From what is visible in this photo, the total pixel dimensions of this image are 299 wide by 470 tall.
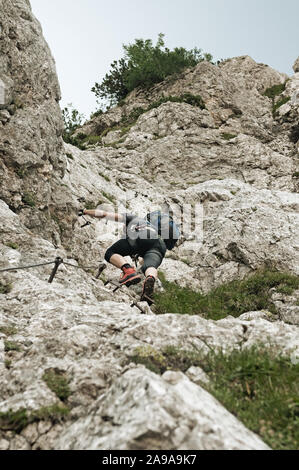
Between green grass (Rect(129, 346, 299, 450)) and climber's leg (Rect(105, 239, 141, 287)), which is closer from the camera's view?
green grass (Rect(129, 346, 299, 450))

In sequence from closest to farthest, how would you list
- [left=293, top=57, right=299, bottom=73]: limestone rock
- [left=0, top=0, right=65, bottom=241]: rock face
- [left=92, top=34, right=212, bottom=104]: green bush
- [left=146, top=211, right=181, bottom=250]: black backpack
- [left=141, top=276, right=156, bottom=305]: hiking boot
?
[left=141, top=276, right=156, bottom=305]: hiking boot < [left=146, top=211, right=181, bottom=250]: black backpack < [left=0, top=0, right=65, bottom=241]: rock face < [left=92, top=34, right=212, bottom=104]: green bush < [left=293, top=57, right=299, bottom=73]: limestone rock

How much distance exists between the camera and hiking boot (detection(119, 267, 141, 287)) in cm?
912

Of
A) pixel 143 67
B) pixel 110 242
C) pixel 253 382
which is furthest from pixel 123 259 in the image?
pixel 143 67

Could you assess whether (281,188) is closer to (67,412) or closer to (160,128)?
(160,128)

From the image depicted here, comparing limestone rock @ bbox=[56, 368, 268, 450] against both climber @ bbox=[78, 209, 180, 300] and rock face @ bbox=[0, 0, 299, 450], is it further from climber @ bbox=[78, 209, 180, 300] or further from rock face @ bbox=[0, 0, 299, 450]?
climber @ bbox=[78, 209, 180, 300]

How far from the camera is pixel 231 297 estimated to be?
42.1 ft

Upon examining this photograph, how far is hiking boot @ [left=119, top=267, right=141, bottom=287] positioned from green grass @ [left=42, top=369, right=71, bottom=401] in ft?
14.5

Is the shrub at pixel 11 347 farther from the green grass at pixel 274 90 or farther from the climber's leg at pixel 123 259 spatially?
the green grass at pixel 274 90

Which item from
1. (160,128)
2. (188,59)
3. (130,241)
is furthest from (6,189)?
(188,59)

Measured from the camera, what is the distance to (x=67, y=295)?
781 cm

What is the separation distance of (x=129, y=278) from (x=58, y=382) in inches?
189

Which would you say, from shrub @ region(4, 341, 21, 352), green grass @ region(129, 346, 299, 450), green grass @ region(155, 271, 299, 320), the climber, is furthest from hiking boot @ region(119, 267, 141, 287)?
green grass @ region(129, 346, 299, 450)

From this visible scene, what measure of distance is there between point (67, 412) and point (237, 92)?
4816 centimetres

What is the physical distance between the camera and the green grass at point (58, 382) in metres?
4.31
